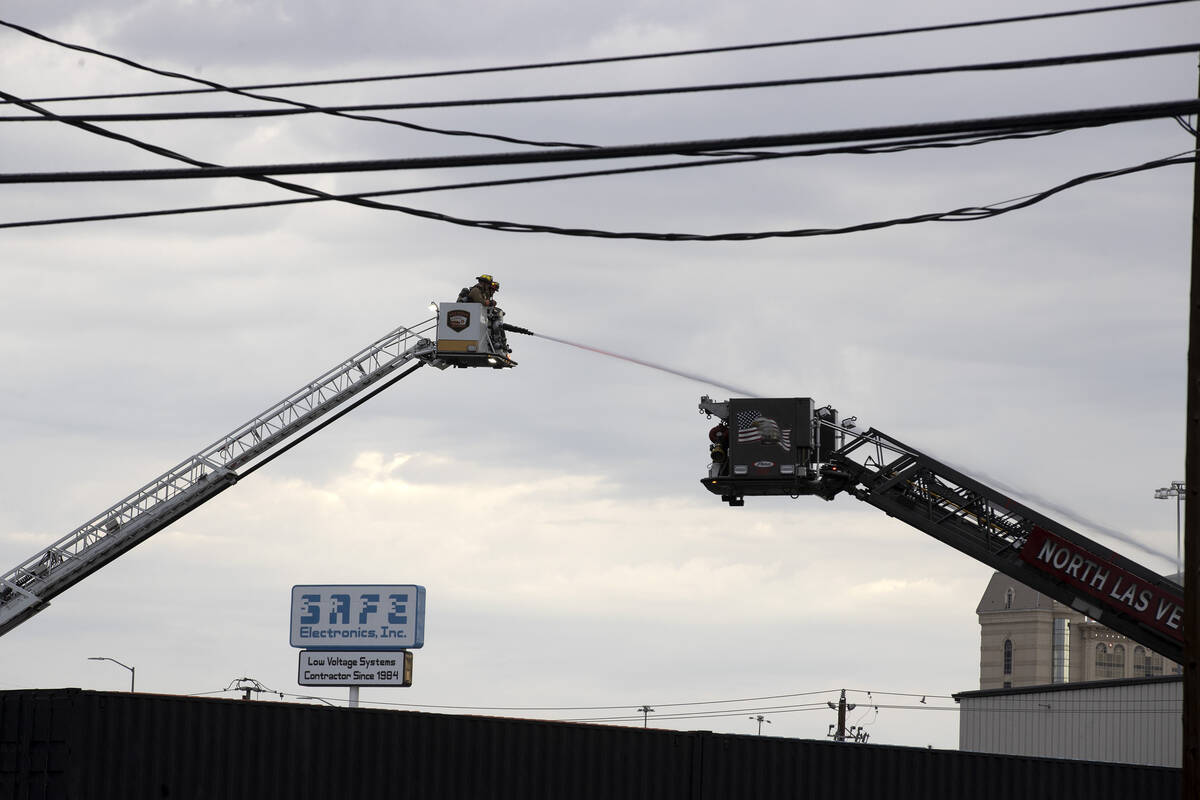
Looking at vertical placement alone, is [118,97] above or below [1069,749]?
above

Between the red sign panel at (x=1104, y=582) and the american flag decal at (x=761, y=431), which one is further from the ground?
the american flag decal at (x=761, y=431)

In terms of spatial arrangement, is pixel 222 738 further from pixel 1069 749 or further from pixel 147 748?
pixel 1069 749

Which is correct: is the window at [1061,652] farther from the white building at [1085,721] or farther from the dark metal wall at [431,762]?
the dark metal wall at [431,762]

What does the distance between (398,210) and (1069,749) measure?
47.3m

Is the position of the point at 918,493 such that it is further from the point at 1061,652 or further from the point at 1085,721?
the point at 1061,652

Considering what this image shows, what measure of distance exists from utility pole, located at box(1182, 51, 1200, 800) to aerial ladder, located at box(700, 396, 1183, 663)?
13.3 metres

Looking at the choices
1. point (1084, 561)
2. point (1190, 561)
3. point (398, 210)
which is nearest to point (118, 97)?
point (398, 210)

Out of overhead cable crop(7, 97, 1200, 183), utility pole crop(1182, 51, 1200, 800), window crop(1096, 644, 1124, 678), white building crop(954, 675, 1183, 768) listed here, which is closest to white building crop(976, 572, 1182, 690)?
window crop(1096, 644, 1124, 678)

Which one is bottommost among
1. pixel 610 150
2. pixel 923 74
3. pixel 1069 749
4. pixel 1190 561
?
pixel 1069 749

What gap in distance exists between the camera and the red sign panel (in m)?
27.7

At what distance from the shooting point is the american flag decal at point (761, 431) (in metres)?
29.3

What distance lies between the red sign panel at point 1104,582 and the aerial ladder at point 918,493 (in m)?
0.02

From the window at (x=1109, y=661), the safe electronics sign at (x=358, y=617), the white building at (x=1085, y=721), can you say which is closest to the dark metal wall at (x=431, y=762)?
the safe electronics sign at (x=358, y=617)

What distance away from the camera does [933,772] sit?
28781mm
